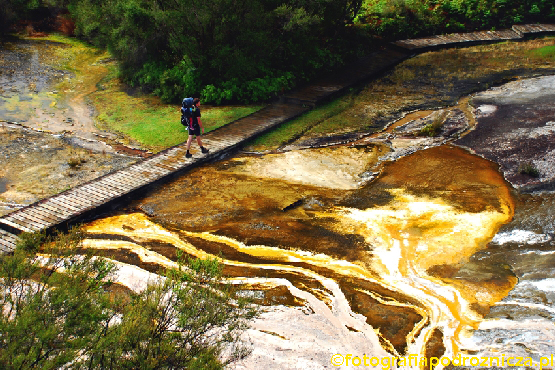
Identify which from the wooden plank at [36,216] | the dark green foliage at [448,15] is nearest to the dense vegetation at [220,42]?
the dark green foliage at [448,15]

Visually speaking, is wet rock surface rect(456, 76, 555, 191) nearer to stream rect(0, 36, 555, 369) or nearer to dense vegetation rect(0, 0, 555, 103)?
stream rect(0, 36, 555, 369)

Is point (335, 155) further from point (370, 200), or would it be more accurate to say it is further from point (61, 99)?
point (61, 99)

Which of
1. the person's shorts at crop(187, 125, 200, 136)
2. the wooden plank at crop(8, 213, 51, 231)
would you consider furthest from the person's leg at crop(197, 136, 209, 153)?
the wooden plank at crop(8, 213, 51, 231)

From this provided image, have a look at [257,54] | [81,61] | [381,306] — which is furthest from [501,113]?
[81,61]

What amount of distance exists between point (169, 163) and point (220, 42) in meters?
5.63

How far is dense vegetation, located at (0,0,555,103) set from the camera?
612 inches

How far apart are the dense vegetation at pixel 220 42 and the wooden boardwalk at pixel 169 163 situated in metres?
0.91

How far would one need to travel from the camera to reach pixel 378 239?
916cm

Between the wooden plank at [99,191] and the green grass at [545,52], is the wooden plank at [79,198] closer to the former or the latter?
the wooden plank at [99,191]

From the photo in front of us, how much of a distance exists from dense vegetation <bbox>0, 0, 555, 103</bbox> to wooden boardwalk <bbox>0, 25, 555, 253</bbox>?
909 millimetres

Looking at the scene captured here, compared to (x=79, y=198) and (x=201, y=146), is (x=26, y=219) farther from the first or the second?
(x=201, y=146)

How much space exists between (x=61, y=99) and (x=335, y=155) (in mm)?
9487

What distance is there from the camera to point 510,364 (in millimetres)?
5891

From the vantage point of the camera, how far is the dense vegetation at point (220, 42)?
51.0ft
